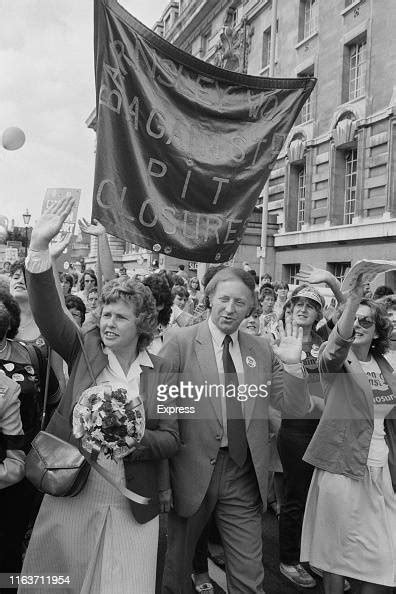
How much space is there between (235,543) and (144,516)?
2.15 ft

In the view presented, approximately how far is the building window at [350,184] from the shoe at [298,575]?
16.2m

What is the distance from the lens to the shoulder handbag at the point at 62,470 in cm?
238

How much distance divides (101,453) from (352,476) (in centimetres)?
160

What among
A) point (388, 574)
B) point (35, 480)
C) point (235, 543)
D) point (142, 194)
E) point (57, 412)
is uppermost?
point (142, 194)

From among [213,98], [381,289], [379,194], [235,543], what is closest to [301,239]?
[379,194]

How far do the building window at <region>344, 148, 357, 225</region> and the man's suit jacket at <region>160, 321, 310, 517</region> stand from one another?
16600 mm

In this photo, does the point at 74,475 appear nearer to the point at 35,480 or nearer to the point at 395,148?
the point at 35,480

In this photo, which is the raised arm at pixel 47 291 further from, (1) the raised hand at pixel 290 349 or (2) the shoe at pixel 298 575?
(2) the shoe at pixel 298 575

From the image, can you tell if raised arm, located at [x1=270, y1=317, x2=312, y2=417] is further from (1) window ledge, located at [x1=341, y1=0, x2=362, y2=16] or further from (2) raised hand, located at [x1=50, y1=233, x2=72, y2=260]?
(1) window ledge, located at [x1=341, y1=0, x2=362, y2=16]

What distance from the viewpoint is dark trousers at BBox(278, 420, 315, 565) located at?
392cm

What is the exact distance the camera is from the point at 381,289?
7.25m

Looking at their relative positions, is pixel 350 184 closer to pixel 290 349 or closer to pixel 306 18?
pixel 306 18

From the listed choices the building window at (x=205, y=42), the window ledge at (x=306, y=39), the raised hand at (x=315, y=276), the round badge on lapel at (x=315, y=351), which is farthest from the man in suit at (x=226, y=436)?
the building window at (x=205, y=42)

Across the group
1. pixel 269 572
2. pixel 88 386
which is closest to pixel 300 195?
pixel 269 572
